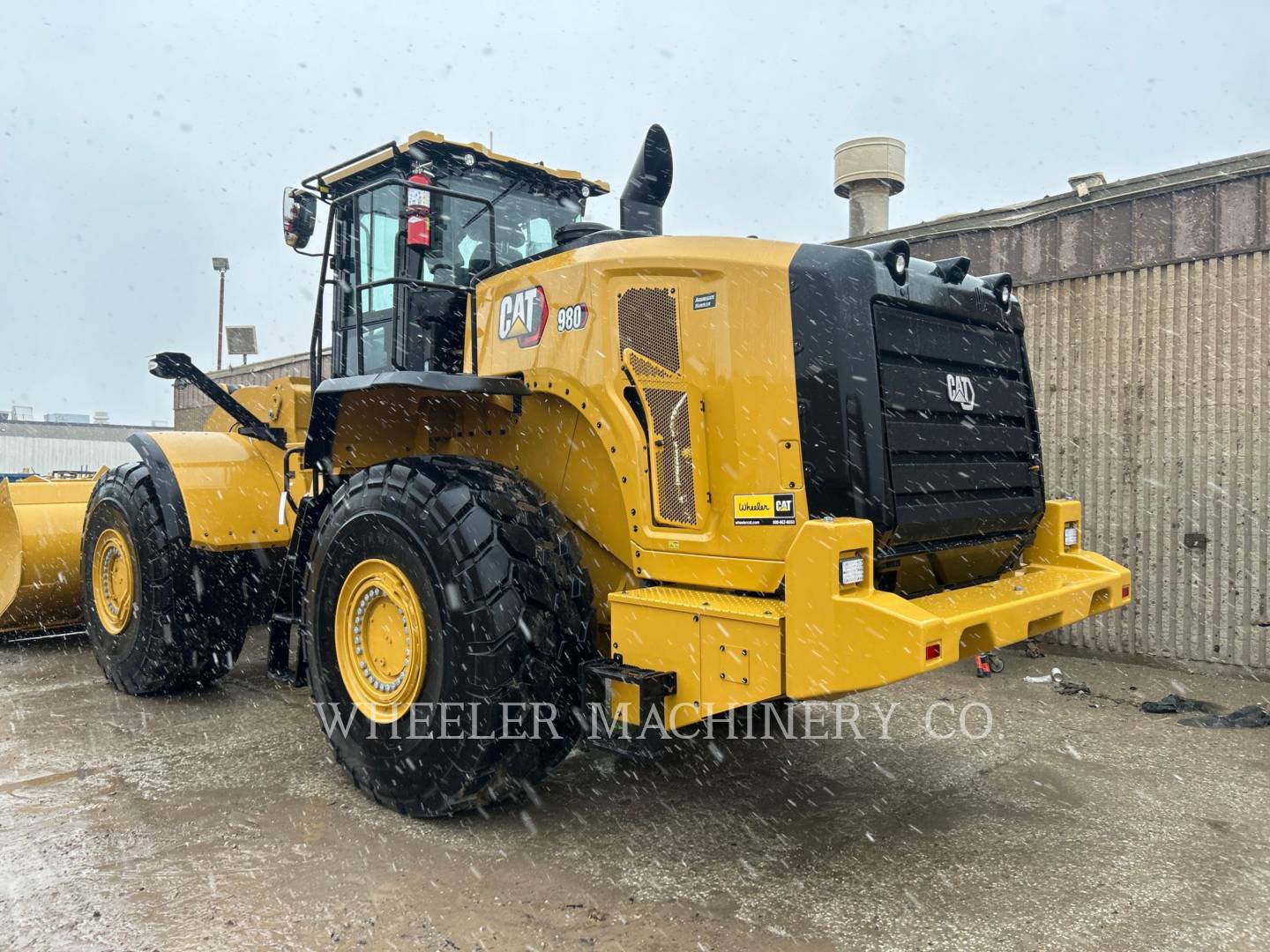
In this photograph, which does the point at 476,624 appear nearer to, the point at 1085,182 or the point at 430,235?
the point at 430,235

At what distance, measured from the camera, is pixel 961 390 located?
154 inches

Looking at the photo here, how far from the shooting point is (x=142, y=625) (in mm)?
5715

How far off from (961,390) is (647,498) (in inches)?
54.6

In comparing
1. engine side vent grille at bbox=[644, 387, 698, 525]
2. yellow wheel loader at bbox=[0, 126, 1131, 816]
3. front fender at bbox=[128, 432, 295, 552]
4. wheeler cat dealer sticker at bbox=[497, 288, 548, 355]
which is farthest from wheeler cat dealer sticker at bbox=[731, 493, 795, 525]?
front fender at bbox=[128, 432, 295, 552]

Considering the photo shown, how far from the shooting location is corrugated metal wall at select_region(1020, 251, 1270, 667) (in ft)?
20.9

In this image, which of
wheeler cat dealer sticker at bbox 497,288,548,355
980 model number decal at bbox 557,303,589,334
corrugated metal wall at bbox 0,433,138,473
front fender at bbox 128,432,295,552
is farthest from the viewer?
corrugated metal wall at bbox 0,433,138,473

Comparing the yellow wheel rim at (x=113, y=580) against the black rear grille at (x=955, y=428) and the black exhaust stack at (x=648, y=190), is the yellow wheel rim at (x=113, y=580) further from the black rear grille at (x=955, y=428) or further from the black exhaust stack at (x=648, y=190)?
the black rear grille at (x=955, y=428)

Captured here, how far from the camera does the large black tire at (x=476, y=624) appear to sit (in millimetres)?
3574

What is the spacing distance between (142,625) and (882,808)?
433 centimetres

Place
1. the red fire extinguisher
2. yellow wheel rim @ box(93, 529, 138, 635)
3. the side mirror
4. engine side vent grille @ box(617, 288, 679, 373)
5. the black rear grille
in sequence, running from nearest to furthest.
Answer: the black rear grille < engine side vent grille @ box(617, 288, 679, 373) < the red fire extinguisher < the side mirror < yellow wheel rim @ box(93, 529, 138, 635)

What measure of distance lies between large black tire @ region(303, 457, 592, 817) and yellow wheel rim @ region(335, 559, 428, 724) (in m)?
0.06

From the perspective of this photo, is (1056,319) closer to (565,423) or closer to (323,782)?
(565,423)

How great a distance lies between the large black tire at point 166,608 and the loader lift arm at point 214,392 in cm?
60

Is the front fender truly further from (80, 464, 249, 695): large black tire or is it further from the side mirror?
the side mirror
